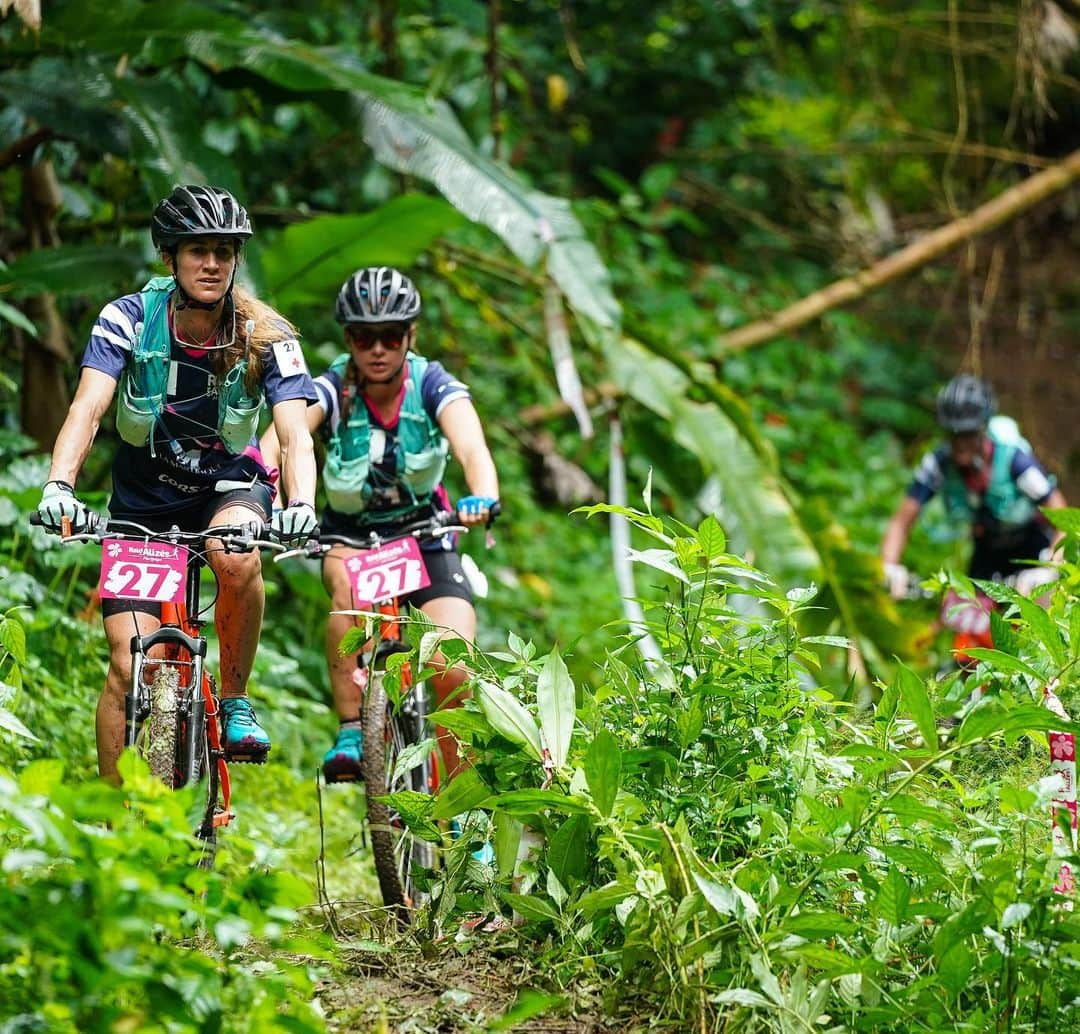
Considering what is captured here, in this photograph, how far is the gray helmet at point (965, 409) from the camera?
7.72 meters

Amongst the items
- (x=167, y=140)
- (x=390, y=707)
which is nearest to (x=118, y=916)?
(x=390, y=707)

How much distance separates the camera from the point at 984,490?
764cm

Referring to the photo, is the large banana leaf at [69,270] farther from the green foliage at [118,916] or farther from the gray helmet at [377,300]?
the green foliage at [118,916]

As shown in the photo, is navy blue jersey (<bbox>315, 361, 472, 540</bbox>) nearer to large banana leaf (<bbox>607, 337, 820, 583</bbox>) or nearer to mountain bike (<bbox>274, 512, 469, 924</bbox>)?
mountain bike (<bbox>274, 512, 469, 924</bbox>)

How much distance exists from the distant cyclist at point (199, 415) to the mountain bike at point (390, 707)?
0.97 feet

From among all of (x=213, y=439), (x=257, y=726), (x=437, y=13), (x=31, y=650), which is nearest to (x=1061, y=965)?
(x=257, y=726)

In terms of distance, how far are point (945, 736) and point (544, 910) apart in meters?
1.00

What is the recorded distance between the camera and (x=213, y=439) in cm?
439

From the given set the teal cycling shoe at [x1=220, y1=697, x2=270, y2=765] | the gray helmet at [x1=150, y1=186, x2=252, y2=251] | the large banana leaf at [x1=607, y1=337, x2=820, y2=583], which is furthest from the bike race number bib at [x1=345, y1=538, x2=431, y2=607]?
the large banana leaf at [x1=607, y1=337, x2=820, y2=583]

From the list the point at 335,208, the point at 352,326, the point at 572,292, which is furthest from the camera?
the point at 335,208

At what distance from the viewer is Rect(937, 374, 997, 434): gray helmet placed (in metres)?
7.72

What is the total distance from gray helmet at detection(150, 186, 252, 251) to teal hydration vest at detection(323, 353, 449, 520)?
1124mm

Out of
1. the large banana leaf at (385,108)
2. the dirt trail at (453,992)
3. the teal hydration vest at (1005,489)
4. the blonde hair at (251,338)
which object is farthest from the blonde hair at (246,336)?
the teal hydration vest at (1005,489)

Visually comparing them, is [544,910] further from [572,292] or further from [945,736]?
[572,292]
